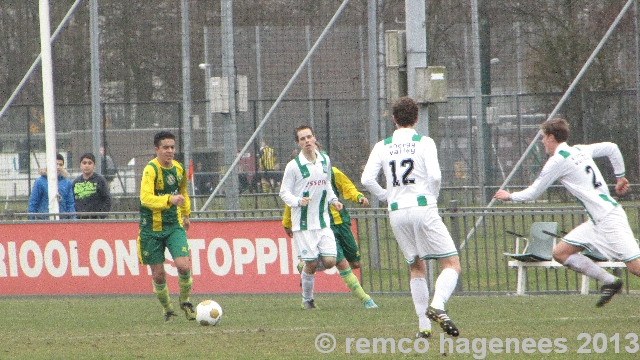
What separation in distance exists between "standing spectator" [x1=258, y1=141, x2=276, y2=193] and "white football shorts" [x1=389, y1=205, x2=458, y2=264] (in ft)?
33.8

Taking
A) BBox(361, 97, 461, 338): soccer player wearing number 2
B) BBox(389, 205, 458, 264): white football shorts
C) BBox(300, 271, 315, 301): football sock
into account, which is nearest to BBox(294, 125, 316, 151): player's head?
BBox(300, 271, 315, 301): football sock

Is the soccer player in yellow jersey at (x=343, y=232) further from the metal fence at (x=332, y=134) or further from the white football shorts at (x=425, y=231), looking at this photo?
the metal fence at (x=332, y=134)

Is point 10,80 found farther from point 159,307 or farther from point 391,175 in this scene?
point 391,175

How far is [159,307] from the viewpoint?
A: 12.6 m

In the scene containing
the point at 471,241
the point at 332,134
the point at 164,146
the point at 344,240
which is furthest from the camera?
the point at 332,134

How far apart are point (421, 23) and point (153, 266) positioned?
14.1ft

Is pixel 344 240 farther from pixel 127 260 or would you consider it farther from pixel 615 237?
pixel 615 237

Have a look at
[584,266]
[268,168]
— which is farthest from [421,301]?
[268,168]

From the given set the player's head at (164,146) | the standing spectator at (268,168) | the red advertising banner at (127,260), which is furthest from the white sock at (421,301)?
the standing spectator at (268,168)

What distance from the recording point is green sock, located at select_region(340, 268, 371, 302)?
39.0ft

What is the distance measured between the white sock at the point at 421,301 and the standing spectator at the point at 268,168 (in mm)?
10209

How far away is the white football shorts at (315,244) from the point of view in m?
11.8

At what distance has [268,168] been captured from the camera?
18859mm

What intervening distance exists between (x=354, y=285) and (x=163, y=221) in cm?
238
